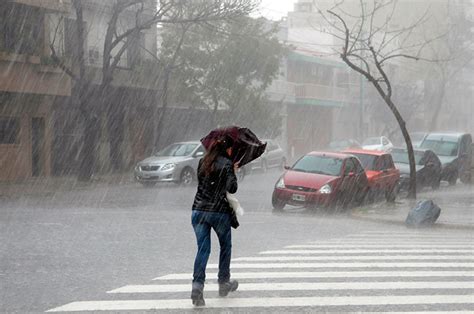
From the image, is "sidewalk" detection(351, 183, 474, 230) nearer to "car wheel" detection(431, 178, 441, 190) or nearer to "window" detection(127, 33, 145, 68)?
"car wheel" detection(431, 178, 441, 190)

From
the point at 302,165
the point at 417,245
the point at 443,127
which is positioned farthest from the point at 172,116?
the point at 443,127

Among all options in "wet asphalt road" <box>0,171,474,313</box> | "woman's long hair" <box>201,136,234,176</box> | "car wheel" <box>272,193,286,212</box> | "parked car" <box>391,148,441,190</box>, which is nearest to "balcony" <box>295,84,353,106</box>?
"parked car" <box>391,148,441,190</box>

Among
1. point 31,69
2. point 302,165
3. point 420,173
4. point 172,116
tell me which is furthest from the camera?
point 172,116

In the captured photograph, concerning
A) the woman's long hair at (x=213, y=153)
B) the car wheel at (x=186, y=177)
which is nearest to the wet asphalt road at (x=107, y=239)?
the woman's long hair at (x=213, y=153)

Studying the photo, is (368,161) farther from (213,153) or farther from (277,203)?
(213,153)

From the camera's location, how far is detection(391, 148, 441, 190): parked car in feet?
87.2

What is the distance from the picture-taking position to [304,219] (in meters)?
17.8

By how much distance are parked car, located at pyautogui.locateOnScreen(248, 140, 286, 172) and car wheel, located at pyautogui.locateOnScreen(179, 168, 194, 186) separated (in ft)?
23.4

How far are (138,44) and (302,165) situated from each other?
1871cm

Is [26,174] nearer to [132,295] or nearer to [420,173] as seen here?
[420,173]

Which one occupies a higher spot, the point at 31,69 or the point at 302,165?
the point at 31,69

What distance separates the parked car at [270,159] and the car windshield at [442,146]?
7.30 metres

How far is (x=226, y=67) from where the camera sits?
38719mm

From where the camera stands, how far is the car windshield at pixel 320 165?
64.8ft
